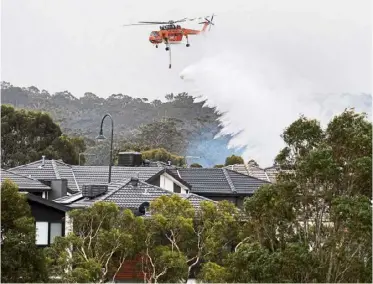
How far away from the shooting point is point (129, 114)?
62781 millimetres

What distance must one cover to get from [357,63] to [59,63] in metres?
13.0

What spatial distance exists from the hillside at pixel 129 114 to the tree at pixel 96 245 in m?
33.1

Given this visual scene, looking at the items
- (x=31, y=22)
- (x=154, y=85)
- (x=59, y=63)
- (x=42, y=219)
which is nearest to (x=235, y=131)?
(x=154, y=85)

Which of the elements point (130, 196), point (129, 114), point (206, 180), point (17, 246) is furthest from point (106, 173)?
point (129, 114)

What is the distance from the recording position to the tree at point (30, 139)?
137 feet

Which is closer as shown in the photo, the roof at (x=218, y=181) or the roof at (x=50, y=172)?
the roof at (x=218, y=181)

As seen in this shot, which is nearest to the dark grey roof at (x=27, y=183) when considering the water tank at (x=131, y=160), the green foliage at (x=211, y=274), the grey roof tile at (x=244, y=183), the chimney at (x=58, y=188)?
the chimney at (x=58, y=188)

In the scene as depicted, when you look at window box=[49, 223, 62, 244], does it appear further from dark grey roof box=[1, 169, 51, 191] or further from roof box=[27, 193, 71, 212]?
dark grey roof box=[1, 169, 51, 191]

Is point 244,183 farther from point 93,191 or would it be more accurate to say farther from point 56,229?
point 56,229

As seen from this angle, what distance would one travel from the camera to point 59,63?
44.0 metres

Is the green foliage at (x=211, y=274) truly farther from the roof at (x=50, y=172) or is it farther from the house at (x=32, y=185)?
the roof at (x=50, y=172)

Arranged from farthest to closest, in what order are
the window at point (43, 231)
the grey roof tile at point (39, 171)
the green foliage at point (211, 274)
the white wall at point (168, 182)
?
the grey roof tile at point (39, 171) < the white wall at point (168, 182) < the window at point (43, 231) < the green foliage at point (211, 274)

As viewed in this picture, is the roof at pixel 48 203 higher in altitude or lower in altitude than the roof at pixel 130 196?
lower

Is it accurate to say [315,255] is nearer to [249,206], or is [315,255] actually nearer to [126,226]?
[249,206]
